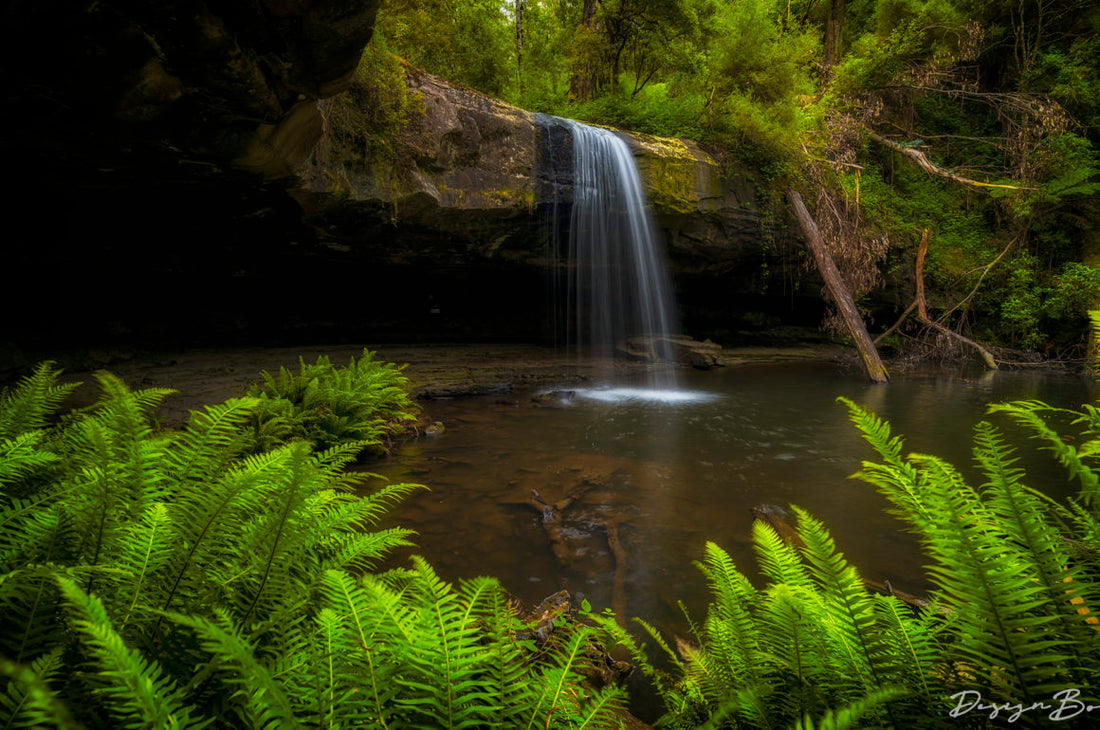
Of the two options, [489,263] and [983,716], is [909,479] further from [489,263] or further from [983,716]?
[489,263]

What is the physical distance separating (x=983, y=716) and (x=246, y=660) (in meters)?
1.35

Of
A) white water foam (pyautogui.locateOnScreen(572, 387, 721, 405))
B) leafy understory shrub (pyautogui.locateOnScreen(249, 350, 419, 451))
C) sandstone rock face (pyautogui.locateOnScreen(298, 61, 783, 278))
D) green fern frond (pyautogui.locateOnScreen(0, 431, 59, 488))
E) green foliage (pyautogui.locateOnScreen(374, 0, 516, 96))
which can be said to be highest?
green foliage (pyautogui.locateOnScreen(374, 0, 516, 96))

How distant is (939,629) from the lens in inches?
43.8

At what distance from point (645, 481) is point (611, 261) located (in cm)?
799

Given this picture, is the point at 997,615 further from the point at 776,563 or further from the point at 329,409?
the point at 329,409

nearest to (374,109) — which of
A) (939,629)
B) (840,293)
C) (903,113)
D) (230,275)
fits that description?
(230,275)

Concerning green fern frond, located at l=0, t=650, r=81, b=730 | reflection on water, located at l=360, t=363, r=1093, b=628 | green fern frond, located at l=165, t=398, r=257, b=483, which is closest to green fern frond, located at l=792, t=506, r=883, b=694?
green fern frond, located at l=0, t=650, r=81, b=730

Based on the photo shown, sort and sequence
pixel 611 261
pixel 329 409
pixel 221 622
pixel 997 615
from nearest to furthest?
pixel 997 615 < pixel 221 622 < pixel 329 409 < pixel 611 261

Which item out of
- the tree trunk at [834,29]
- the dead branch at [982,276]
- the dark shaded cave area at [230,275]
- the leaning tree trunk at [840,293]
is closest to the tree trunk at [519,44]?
the dark shaded cave area at [230,275]

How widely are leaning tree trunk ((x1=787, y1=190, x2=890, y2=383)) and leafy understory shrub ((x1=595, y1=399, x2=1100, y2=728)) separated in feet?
35.9

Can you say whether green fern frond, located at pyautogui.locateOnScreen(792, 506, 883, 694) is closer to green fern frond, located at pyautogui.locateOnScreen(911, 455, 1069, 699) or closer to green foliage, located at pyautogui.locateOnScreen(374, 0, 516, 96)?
green fern frond, located at pyautogui.locateOnScreen(911, 455, 1069, 699)

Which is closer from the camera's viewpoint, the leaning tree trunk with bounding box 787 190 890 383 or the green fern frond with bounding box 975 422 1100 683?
the green fern frond with bounding box 975 422 1100 683

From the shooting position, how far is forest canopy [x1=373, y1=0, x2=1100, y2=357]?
1182cm

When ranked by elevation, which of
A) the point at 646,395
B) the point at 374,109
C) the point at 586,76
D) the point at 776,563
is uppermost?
the point at 586,76
